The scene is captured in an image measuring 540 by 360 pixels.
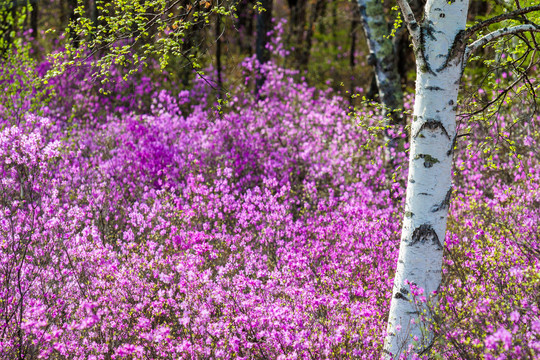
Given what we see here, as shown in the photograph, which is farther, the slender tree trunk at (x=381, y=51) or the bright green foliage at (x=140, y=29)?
the slender tree trunk at (x=381, y=51)

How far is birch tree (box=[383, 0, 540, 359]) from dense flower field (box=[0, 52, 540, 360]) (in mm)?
177

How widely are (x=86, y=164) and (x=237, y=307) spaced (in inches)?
171

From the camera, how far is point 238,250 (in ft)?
18.3

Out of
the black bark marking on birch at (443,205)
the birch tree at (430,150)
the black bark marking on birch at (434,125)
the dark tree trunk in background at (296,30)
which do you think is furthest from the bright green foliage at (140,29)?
the dark tree trunk in background at (296,30)

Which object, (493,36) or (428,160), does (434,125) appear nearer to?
(428,160)

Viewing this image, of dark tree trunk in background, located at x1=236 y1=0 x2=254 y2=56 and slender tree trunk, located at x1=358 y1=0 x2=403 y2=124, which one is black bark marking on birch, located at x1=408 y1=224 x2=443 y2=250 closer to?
slender tree trunk, located at x1=358 y1=0 x2=403 y2=124

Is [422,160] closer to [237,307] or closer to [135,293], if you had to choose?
[237,307]

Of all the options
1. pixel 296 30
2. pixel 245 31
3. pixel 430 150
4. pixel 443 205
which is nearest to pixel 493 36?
pixel 430 150

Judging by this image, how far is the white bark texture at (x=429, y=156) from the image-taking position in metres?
3.55

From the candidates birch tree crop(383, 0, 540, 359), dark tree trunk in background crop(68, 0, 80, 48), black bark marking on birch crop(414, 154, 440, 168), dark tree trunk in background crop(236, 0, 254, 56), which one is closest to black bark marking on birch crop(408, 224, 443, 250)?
birch tree crop(383, 0, 540, 359)

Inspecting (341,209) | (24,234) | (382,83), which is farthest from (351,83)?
(24,234)

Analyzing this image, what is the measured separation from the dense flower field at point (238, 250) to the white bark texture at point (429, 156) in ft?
0.62

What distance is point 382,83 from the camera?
8.16 m

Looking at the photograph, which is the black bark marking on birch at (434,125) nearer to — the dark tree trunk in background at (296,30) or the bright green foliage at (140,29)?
the bright green foliage at (140,29)
